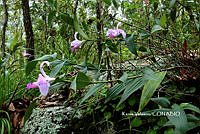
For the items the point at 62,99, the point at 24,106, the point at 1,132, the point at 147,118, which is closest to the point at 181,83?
the point at 147,118

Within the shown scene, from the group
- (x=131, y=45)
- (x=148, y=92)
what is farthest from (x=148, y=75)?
(x=131, y=45)

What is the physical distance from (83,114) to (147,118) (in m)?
0.44

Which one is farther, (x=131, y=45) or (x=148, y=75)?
(x=131, y=45)

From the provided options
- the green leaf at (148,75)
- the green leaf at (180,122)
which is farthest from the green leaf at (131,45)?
the green leaf at (180,122)

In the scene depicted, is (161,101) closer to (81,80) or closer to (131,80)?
(131,80)

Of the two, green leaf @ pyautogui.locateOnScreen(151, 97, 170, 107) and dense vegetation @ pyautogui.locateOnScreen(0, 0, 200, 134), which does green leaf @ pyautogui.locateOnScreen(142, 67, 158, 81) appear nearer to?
dense vegetation @ pyautogui.locateOnScreen(0, 0, 200, 134)

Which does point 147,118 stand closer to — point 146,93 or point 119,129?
point 119,129

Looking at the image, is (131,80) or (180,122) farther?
(131,80)

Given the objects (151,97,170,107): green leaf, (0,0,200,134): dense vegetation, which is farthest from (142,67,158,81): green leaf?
(151,97,170,107): green leaf

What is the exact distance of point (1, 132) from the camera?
39.0 inches

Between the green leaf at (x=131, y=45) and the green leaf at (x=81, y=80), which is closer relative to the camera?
the green leaf at (x=81, y=80)

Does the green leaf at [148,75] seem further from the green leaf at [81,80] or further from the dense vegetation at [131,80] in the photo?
the green leaf at [81,80]

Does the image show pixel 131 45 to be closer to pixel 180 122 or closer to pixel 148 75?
pixel 148 75

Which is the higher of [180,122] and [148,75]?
[148,75]
